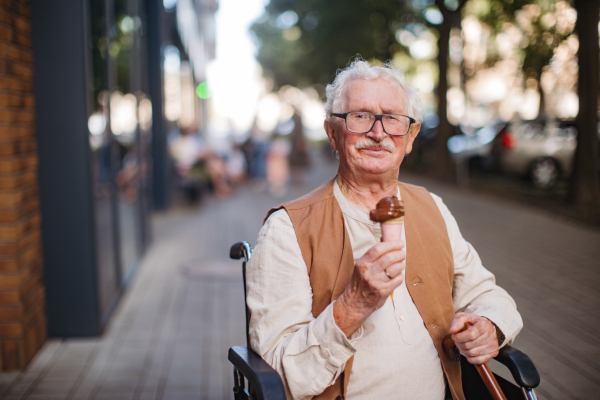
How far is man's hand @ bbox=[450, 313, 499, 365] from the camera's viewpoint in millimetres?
2029

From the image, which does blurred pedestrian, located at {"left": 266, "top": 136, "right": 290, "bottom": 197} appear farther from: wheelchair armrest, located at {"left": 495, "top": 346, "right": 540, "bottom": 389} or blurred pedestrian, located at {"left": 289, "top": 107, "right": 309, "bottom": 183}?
wheelchair armrest, located at {"left": 495, "top": 346, "right": 540, "bottom": 389}

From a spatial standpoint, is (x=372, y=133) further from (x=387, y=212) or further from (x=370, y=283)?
(x=370, y=283)

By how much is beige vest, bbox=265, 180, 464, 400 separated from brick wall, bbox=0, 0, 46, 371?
7.24ft

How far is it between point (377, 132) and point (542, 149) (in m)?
14.5

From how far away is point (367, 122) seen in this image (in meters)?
2.19

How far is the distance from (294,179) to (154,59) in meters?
6.22

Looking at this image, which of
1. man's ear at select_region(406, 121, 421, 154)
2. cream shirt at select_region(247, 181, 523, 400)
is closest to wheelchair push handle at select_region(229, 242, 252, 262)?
cream shirt at select_region(247, 181, 523, 400)

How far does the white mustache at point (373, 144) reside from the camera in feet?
7.16

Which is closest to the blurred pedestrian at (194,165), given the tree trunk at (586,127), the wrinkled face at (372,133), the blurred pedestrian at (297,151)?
the blurred pedestrian at (297,151)

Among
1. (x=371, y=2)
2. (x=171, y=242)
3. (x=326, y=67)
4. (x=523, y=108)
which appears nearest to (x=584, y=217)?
(x=171, y=242)

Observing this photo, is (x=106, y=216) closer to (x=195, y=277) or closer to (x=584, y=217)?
(x=195, y=277)

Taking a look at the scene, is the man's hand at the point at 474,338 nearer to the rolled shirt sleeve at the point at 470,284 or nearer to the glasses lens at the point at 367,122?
the rolled shirt sleeve at the point at 470,284

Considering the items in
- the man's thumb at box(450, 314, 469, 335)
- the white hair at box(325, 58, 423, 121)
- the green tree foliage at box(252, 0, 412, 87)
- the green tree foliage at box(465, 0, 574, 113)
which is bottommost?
the man's thumb at box(450, 314, 469, 335)

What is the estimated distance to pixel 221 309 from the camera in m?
5.31
